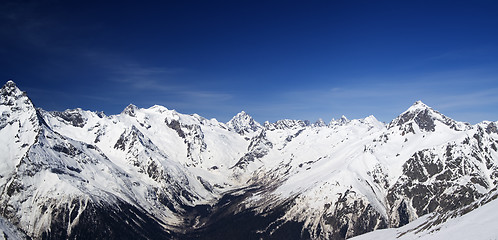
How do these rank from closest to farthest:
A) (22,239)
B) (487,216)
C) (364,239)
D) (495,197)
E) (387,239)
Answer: (487,216)
(495,197)
(387,239)
(364,239)
(22,239)

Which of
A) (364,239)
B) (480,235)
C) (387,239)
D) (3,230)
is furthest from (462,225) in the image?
(3,230)

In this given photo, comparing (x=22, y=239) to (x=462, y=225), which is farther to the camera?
(x=22, y=239)

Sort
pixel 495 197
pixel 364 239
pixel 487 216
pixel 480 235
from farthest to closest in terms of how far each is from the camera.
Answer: pixel 364 239, pixel 495 197, pixel 487 216, pixel 480 235

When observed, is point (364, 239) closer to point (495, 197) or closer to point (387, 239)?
point (387, 239)

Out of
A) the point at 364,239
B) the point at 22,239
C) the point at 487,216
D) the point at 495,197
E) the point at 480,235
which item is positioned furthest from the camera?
the point at 22,239

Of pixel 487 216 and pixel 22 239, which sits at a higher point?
pixel 487 216

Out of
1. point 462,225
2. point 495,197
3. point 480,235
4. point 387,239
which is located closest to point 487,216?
point 462,225

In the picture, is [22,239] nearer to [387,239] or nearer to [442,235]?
[387,239]

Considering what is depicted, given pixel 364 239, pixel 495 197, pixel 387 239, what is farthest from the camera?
pixel 364 239

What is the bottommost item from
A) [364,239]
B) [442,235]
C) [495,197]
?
[364,239]

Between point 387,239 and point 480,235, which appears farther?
point 387,239
